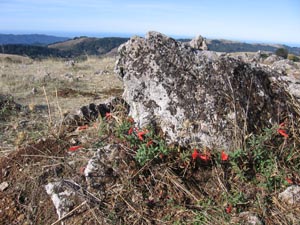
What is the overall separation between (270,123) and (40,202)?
254 centimetres

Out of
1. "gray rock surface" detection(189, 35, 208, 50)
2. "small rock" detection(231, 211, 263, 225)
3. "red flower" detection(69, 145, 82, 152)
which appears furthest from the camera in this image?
"gray rock surface" detection(189, 35, 208, 50)

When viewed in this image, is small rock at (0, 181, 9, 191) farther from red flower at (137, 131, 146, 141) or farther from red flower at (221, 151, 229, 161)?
red flower at (221, 151, 229, 161)

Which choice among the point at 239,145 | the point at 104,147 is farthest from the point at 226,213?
the point at 104,147

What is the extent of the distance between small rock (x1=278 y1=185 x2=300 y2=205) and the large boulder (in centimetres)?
62

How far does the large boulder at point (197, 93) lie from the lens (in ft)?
11.6

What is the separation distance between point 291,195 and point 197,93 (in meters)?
1.38

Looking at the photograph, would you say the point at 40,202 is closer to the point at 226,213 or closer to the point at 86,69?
the point at 226,213

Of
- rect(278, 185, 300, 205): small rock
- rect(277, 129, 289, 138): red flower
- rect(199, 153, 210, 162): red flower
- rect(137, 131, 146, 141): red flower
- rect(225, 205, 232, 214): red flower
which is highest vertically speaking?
rect(277, 129, 289, 138): red flower

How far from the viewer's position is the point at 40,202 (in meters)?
3.27

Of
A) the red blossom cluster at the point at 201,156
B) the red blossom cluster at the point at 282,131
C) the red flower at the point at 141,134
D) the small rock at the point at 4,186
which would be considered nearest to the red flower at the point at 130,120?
the red flower at the point at 141,134

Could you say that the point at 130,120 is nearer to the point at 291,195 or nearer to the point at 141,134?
A: the point at 141,134

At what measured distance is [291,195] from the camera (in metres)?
3.10

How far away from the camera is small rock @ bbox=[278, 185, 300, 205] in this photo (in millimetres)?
3084

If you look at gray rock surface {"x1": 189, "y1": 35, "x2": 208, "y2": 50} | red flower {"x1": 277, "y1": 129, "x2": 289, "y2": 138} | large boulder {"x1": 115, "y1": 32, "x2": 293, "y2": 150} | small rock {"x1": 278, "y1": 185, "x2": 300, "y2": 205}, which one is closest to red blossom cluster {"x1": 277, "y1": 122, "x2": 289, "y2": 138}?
red flower {"x1": 277, "y1": 129, "x2": 289, "y2": 138}
